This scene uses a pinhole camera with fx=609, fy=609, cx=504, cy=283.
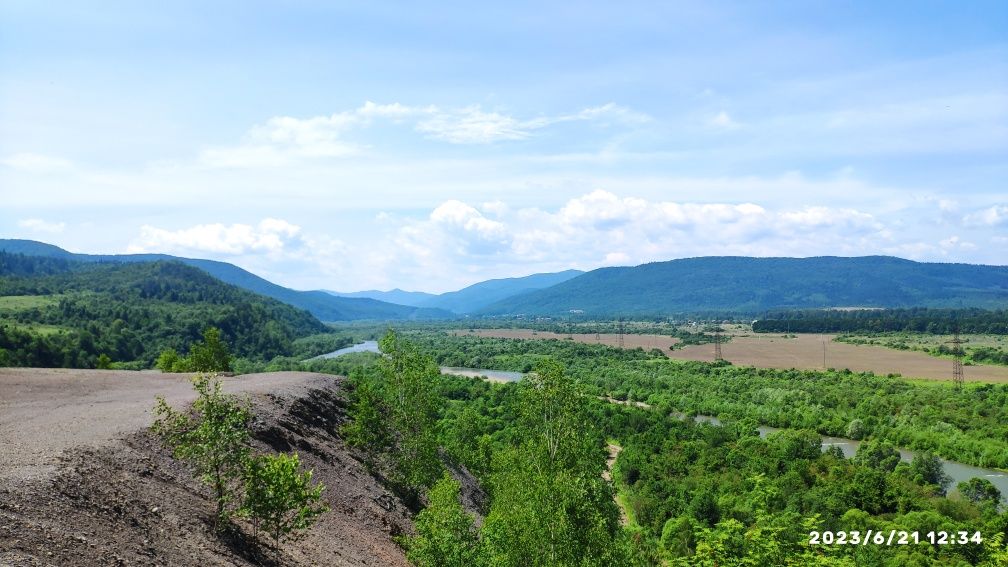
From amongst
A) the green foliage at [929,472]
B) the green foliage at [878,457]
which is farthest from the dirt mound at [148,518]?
the green foliage at [878,457]

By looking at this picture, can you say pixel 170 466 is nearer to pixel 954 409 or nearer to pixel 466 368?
pixel 954 409

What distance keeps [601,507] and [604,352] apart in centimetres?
15147

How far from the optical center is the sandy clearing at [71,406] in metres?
20.2

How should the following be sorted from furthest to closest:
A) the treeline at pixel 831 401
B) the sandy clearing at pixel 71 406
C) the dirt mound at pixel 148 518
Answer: the treeline at pixel 831 401, the sandy clearing at pixel 71 406, the dirt mound at pixel 148 518

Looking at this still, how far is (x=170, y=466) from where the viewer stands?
23734 mm

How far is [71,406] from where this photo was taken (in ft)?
100.0

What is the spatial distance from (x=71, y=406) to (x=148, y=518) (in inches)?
616

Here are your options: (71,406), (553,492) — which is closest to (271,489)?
(553,492)

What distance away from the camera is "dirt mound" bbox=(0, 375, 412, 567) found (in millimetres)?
15422

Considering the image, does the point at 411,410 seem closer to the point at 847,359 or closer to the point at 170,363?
the point at 170,363

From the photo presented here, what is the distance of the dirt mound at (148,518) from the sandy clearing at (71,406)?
84cm

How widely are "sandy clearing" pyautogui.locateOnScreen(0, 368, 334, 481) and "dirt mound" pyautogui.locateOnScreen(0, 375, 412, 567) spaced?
0.84 metres

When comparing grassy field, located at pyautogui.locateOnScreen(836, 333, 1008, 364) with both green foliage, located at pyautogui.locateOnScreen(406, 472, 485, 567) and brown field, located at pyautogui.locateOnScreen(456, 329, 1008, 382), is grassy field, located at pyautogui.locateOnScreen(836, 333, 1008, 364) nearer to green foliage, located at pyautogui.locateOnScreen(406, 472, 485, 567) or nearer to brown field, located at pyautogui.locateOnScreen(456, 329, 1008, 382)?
brown field, located at pyautogui.locateOnScreen(456, 329, 1008, 382)
